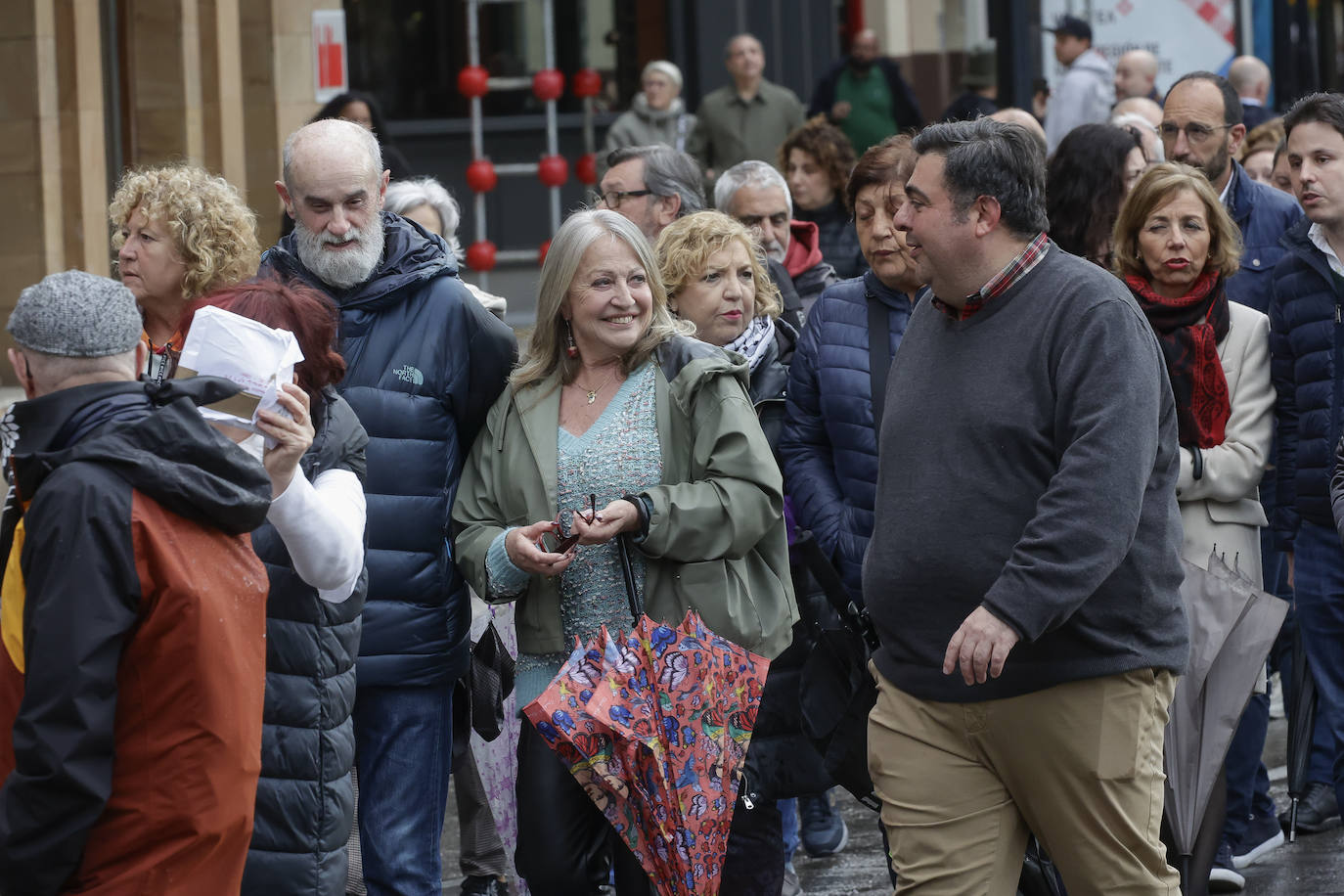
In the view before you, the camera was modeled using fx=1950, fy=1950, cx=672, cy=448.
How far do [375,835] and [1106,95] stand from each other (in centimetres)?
939

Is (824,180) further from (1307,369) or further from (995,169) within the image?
(995,169)

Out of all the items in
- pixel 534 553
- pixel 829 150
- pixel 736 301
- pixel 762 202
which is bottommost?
pixel 534 553

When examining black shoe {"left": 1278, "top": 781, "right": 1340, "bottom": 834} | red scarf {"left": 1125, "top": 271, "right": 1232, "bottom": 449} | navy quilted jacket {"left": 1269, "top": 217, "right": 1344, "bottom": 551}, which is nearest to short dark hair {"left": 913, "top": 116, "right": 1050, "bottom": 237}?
red scarf {"left": 1125, "top": 271, "right": 1232, "bottom": 449}

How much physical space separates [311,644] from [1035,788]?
1505 mm

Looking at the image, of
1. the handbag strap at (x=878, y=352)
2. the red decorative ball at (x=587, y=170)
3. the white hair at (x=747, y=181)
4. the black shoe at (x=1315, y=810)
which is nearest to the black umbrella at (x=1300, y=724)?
the black shoe at (x=1315, y=810)

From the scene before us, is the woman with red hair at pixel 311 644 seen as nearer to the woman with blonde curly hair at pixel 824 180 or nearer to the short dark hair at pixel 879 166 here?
the short dark hair at pixel 879 166

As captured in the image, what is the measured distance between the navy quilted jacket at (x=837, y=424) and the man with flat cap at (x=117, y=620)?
2.39 meters

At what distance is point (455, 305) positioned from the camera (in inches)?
192

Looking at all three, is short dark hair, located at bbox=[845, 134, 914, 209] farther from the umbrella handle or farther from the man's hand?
the man's hand

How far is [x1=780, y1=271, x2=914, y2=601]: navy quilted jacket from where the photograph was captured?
5340 mm

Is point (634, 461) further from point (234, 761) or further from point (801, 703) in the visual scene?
point (234, 761)

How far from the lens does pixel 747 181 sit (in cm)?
691

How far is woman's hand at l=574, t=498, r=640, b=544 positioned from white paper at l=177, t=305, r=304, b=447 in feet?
3.34

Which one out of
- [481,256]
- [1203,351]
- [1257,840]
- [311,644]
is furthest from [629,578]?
[481,256]
